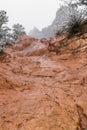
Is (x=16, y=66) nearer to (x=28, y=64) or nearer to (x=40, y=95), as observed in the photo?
(x=28, y=64)

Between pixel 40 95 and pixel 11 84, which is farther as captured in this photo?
pixel 11 84

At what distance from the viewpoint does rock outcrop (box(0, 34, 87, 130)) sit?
5.52 m

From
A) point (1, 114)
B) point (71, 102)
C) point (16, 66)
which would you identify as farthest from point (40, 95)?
point (16, 66)

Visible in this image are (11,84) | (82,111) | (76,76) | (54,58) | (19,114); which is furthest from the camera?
(54,58)

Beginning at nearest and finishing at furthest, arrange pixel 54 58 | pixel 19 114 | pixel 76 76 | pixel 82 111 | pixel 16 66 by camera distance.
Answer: pixel 19 114 → pixel 82 111 → pixel 76 76 → pixel 16 66 → pixel 54 58

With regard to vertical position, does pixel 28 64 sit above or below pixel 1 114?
above

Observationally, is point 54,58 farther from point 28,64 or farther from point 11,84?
point 11,84

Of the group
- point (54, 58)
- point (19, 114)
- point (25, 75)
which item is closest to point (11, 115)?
point (19, 114)

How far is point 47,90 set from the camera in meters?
6.94

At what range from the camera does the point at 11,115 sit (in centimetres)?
568

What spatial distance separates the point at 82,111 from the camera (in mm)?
6184

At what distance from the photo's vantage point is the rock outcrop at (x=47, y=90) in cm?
552

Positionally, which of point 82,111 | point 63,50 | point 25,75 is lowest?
point 82,111

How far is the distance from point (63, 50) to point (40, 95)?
4350mm
